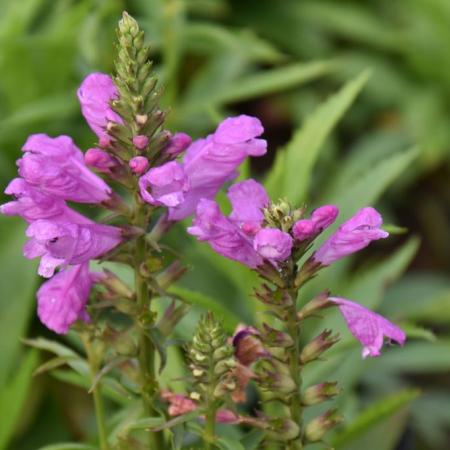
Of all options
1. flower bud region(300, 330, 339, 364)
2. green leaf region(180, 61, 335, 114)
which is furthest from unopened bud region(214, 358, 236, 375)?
green leaf region(180, 61, 335, 114)

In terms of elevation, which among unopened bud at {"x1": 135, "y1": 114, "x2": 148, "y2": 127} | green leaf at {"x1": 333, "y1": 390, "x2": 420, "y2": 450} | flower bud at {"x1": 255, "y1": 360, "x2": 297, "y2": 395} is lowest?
green leaf at {"x1": 333, "y1": 390, "x2": 420, "y2": 450}

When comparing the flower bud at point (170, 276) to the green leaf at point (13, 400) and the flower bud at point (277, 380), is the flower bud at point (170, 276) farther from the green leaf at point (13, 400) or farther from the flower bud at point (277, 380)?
the green leaf at point (13, 400)

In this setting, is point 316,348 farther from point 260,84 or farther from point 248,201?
point 260,84

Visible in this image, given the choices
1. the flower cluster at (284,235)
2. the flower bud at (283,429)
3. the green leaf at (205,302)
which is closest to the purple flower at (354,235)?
the flower cluster at (284,235)

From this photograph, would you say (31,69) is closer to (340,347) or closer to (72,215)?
(340,347)

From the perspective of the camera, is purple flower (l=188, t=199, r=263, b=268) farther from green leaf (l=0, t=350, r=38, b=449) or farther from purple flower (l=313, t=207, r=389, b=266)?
green leaf (l=0, t=350, r=38, b=449)

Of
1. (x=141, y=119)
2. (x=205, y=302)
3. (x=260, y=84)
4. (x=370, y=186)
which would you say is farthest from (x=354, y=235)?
(x=260, y=84)

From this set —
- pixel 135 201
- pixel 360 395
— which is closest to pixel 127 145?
pixel 135 201
